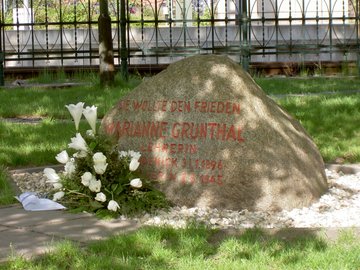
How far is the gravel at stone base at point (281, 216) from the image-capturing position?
650cm

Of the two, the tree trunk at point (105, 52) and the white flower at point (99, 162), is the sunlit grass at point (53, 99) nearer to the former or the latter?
the tree trunk at point (105, 52)

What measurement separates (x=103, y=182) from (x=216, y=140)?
946 millimetres

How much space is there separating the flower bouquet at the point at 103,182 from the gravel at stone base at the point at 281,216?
16 cm

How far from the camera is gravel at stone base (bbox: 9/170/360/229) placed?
6500 millimetres

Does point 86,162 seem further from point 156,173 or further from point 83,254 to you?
point 83,254

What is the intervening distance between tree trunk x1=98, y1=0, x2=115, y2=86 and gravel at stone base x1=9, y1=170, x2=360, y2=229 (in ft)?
20.9

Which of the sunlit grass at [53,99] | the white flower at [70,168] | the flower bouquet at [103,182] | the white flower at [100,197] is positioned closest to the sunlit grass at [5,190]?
the flower bouquet at [103,182]

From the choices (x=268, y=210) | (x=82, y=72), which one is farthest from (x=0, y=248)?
(x=82, y=72)

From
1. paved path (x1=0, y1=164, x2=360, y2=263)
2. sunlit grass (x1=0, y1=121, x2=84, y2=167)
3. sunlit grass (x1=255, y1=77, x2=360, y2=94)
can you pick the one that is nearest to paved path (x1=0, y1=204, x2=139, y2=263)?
paved path (x1=0, y1=164, x2=360, y2=263)

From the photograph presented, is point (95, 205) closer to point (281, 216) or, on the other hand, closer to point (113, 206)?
point (113, 206)

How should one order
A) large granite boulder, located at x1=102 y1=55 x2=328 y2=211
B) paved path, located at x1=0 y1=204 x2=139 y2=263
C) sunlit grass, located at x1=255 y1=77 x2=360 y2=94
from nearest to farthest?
1. paved path, located at x1=0 y1=204 x2=139 y2=263
2. large granite boulder, located at x1=102 y1=55 x2=328 y2=211
3. sunlit grass, located at x1=255 y1=77 x2=360 y2=94

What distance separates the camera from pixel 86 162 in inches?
281

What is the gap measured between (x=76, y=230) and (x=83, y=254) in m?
0.72

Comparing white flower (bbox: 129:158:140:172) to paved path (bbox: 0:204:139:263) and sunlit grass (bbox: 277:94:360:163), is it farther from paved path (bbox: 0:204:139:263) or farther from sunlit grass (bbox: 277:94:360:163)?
sunlit grass (bbox: 277:94:360:163)
